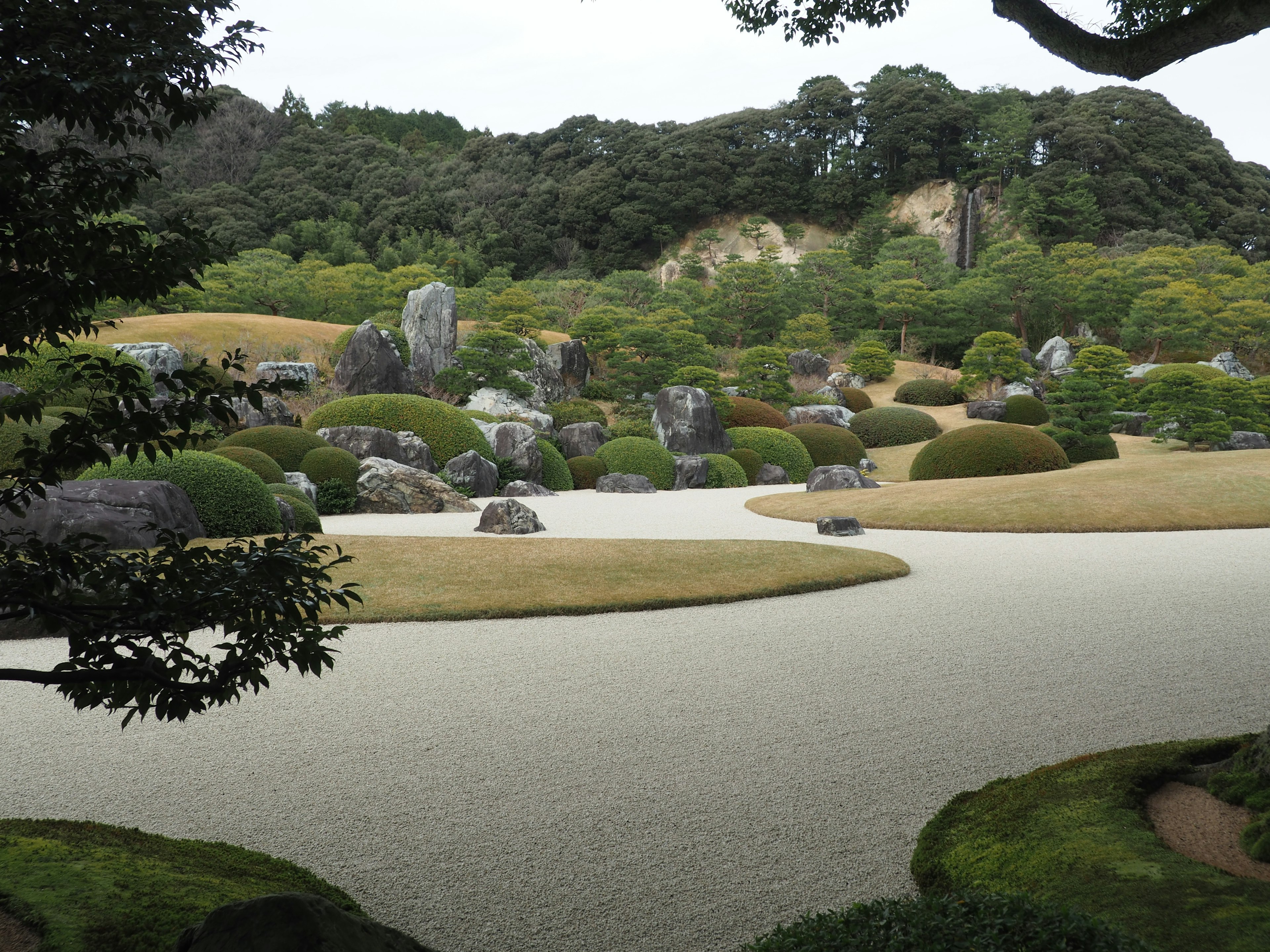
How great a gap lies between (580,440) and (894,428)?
34.8ft

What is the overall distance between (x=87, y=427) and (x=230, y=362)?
11.6 inches

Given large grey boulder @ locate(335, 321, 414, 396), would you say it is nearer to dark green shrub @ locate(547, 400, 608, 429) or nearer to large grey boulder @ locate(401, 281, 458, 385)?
large grey boulder @ locate(401, 281, 458, 385)

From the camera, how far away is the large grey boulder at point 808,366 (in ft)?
109

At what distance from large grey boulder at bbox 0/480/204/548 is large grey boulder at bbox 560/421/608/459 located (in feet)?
44.1

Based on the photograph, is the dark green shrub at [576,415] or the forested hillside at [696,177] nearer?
the dark green shrub at [576,415]

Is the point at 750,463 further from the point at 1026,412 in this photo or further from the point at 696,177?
the point at 696,177

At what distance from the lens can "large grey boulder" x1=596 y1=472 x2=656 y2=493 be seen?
18.5 metres

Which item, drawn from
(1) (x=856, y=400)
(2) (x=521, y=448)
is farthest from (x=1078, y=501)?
(1) (x=856, y=400)

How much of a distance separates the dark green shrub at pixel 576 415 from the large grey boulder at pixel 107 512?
14816 millimetres

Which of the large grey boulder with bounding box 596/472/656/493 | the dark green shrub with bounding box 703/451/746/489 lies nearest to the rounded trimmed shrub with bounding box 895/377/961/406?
the dark green shrub with bounding box 703/451/746/489

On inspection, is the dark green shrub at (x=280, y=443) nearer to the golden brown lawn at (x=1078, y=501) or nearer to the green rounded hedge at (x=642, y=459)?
the green rounded hedge at (x=642, y=459)

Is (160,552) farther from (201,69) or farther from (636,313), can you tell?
(636,313)

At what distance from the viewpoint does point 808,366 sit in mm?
33344

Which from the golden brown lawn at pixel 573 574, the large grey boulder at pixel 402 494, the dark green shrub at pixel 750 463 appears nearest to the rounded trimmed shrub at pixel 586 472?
the dark green shrub at pixel 750 463
